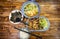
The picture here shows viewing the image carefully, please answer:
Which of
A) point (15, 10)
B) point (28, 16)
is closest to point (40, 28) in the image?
point (28, 16)

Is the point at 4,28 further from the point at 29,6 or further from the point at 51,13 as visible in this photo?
the point at 51,13

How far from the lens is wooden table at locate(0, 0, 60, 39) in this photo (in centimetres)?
169

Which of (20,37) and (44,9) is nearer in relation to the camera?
(20,37)

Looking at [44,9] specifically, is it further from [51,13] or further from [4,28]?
[4,28]

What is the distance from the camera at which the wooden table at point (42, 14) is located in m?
1.69

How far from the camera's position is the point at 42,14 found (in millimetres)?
1770

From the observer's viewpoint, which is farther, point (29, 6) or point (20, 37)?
point (29, 6)

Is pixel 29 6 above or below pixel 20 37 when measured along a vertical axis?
above

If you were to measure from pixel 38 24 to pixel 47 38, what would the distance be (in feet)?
0.57

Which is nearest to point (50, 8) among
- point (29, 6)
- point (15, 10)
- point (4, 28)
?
point (29, 6)

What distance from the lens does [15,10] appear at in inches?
69.4

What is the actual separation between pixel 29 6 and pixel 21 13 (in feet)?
0.39

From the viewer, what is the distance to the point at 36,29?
170cm

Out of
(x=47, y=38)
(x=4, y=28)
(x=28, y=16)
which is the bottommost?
(x=47, y=38)
